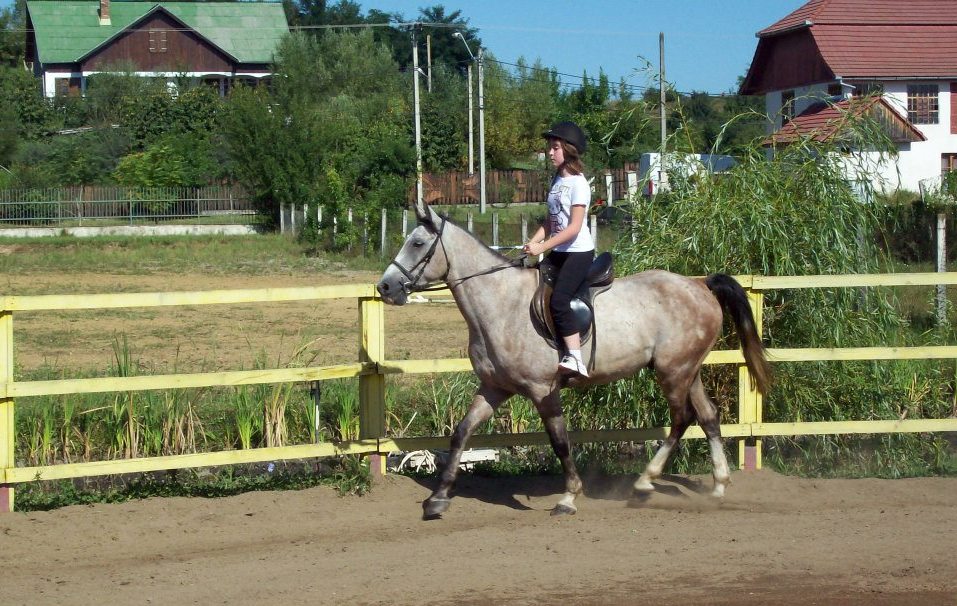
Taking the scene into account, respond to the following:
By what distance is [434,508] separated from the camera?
700cm

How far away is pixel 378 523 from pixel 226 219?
39.1 metres

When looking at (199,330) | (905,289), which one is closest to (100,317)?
(199,330)

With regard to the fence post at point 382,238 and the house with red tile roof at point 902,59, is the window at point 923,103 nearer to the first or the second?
the house with red tile roof at point 902,59

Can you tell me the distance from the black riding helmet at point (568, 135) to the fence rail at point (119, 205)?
123 ft

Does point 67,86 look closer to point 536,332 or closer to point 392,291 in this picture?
point 392,291

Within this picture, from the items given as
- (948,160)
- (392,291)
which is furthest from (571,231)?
(948,160)

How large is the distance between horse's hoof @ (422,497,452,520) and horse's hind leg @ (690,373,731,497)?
196 centimetres

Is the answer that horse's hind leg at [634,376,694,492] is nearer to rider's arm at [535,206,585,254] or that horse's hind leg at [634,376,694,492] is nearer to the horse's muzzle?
rider's arm at [535,206,585,254]

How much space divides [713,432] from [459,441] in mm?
1868

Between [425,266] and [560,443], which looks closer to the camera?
[425,266]

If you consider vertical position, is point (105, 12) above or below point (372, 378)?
above

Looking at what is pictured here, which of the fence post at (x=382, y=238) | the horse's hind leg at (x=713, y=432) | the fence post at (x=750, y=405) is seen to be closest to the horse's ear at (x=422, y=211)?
the horse's hind leg at (x=713, y=432)

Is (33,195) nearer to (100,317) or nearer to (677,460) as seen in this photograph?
(100,317)

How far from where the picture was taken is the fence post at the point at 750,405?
26.7ft
